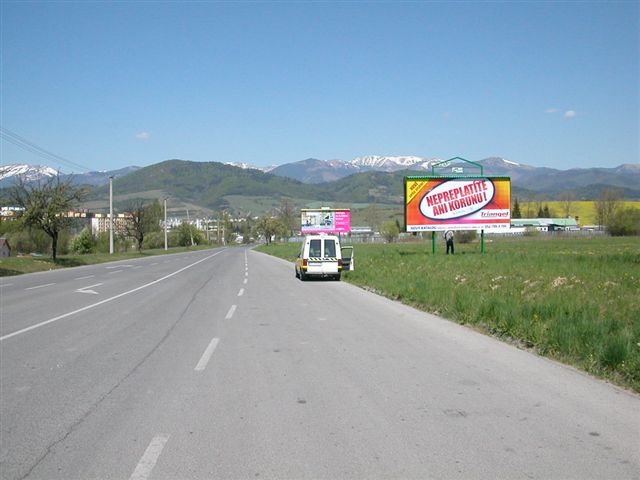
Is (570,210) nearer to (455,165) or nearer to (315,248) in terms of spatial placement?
(455,165)

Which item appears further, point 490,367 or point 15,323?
point 15,323

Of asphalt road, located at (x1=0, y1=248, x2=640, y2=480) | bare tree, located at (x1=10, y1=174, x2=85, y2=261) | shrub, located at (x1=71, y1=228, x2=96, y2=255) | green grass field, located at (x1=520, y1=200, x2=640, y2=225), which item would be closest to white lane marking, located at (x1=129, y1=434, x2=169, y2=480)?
asphalt road, located at (x1=0, y1=248, x2=640, y2=480)

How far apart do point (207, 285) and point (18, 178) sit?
96.9ft

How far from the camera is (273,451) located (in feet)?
16.6

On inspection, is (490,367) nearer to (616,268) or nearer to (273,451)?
(273,451)

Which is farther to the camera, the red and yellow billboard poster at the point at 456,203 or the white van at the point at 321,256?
the red and yellow billboard poster at the point at 456,203

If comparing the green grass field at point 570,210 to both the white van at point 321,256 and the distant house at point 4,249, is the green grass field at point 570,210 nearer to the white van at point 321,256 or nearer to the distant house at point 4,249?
the distant house at point 4,249

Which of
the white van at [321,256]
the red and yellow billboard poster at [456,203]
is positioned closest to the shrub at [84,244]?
the red and yellow billboard poster at [456,203]

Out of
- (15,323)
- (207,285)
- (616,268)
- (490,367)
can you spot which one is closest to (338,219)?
(207,285)

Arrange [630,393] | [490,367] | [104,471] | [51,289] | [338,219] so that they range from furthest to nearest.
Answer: [338,219] → [51,289] → [490,367] → [630,393] → [104,471]

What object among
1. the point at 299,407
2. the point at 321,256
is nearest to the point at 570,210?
the point at 321,256

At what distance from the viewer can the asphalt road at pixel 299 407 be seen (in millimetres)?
4816

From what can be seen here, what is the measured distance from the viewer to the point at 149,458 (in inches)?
193

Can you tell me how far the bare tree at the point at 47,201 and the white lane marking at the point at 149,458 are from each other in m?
42.6
